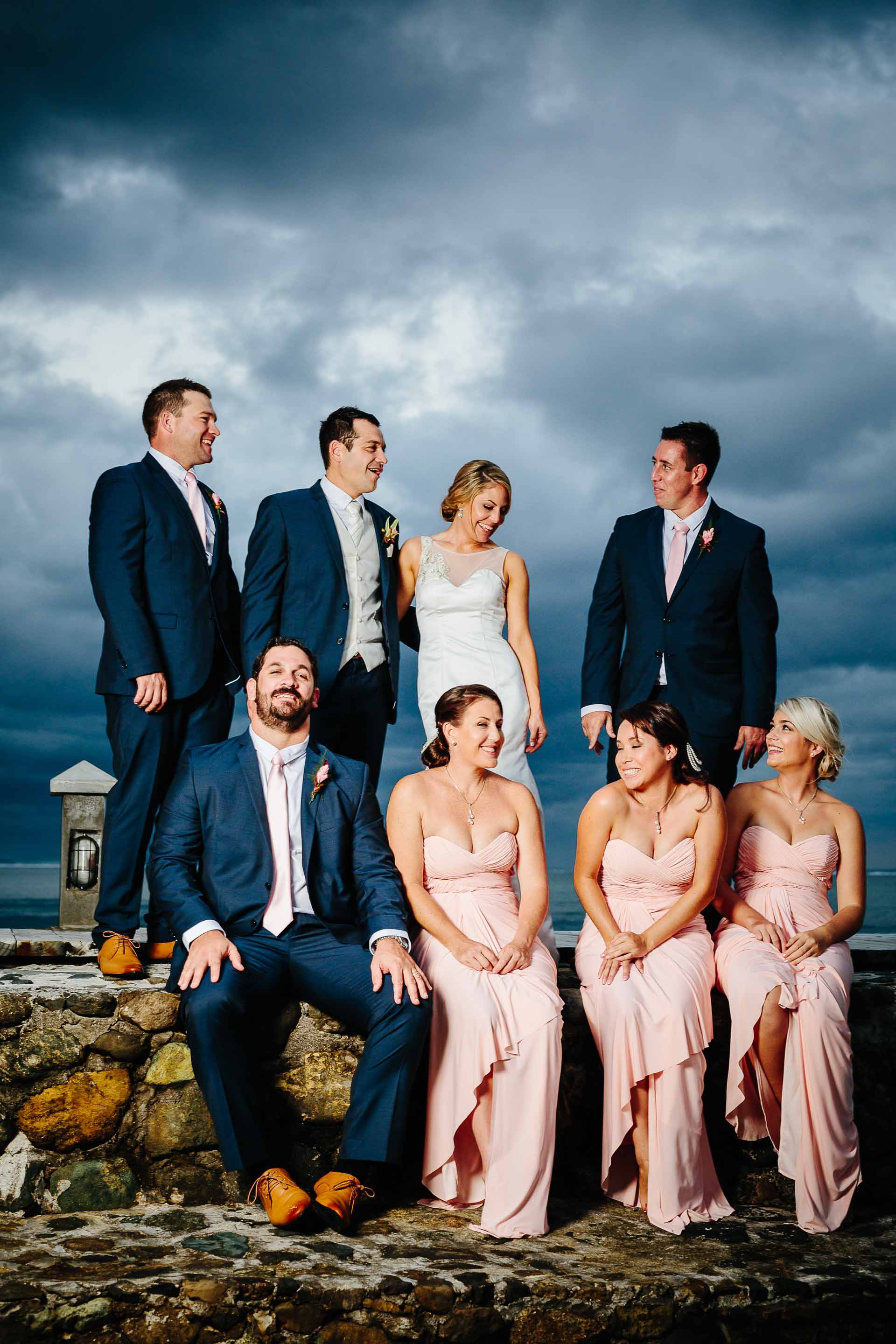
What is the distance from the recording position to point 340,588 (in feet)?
15.5

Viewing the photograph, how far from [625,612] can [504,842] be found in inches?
52.7

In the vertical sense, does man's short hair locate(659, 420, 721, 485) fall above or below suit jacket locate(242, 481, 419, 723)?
above

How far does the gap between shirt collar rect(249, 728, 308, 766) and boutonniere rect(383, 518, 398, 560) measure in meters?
1.16

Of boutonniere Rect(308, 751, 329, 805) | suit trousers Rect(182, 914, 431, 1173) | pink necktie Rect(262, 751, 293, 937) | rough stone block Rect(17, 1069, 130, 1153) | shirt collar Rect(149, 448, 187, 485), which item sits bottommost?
rough stone block Rect(17, 1069, 130, 1153)

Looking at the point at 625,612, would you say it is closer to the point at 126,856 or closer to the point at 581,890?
the point at 581,890

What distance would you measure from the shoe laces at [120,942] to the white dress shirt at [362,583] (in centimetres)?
131

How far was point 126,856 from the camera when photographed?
14.2 ft

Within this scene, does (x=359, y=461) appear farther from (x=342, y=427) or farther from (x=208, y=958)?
(x=208, y=958)

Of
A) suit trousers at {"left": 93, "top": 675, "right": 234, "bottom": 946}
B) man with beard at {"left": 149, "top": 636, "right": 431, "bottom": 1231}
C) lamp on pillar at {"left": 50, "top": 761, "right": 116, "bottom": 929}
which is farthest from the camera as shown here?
lamp on pillar at {"left": 50, "top": 761, "right": 116, "bottom": 929}

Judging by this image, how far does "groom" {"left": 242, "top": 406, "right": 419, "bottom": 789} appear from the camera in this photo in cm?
470

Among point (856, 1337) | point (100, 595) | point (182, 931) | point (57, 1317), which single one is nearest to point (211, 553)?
point (100, 595)

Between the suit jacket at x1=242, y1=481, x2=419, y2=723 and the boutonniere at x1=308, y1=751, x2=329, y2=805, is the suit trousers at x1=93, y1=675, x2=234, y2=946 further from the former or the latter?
the boutonniere at x1=308, y1=751, x2=329, y2=805

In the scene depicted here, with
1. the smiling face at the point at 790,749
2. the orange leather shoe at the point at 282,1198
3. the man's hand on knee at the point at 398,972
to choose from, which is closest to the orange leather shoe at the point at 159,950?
the man's hand on knee at the point at 398,972

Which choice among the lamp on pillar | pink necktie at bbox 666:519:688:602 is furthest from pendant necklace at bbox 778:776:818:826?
the lamp on pillar
